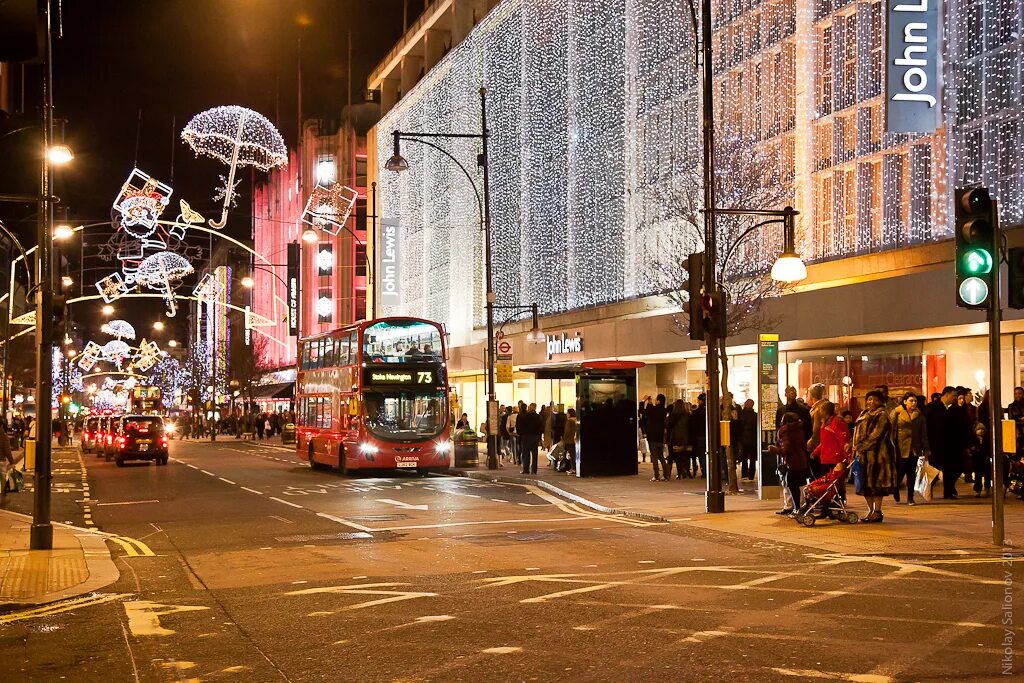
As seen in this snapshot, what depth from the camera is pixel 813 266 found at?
29.0 metres

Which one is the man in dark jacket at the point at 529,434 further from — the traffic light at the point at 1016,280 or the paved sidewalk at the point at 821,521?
the traffic light at the point at 1016,280

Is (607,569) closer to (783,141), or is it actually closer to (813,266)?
(813,266)

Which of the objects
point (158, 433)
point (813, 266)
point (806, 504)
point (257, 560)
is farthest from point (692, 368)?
point (257, 560)

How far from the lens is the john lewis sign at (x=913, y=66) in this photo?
24328mm

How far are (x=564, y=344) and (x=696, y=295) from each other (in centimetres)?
2481

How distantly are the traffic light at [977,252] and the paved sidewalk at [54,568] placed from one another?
1012 cm

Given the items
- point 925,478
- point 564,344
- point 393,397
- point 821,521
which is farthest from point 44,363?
point 564,344

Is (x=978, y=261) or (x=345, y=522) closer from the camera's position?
(x=978, y=261)

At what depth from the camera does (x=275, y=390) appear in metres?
97.2

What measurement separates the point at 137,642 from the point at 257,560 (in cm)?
495

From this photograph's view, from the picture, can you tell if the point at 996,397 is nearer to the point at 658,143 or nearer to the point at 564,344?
the point at 658,143

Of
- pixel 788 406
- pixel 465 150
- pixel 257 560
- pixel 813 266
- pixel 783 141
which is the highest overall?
pixel 465 150

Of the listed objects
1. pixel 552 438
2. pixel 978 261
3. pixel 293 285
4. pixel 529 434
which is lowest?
pixel 552 438

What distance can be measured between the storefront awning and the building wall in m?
29.5
